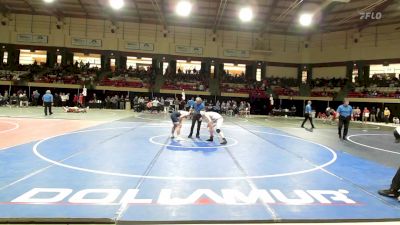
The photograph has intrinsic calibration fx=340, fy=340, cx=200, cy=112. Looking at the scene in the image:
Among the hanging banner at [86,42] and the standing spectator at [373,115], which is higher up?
the hanging banner at [86,42]

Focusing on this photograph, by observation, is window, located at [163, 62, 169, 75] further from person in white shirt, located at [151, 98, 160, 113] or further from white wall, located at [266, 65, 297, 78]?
white wall, located at [266, 65, 297, 78]

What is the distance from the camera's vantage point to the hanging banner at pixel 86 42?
40.8 m

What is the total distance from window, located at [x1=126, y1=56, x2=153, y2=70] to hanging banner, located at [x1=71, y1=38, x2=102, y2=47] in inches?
183

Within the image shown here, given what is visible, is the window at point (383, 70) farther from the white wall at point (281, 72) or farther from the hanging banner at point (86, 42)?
the hanging banner at point (86, 42)

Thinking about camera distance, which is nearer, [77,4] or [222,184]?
[222,184]

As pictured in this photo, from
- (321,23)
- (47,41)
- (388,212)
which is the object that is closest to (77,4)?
(47,41)

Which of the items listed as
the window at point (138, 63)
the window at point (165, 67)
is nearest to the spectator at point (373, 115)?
the window at point (165, 67)

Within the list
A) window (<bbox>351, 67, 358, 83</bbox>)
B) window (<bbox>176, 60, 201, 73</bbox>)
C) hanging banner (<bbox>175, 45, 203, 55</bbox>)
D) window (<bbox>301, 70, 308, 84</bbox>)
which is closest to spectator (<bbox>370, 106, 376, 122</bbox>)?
window (<bbox>351, 67, 358, 83</bbox>)

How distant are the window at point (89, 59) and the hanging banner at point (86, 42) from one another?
2.67m

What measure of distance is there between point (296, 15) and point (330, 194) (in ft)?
108

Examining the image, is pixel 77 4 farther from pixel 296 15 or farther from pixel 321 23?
pixel 321 23

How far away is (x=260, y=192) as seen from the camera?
614 cm

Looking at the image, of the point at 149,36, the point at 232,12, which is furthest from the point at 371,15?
the point at 149,36

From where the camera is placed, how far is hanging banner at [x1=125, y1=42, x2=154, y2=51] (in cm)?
4159
